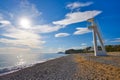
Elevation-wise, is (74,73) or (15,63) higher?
(74,73)

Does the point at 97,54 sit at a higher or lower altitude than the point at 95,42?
lower

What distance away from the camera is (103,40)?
4950cm

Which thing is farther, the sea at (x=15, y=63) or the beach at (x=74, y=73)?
the sea at (x=15, y=63)

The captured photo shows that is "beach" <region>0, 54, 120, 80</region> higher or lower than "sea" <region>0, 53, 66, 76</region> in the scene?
higher

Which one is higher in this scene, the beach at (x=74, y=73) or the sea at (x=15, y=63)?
the beach at (x=74, y=73)

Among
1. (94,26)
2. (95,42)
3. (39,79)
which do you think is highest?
(94,26)

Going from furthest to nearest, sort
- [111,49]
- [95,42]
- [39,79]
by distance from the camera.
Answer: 1. [111,49]
2. [95,42]
3. [39,79]

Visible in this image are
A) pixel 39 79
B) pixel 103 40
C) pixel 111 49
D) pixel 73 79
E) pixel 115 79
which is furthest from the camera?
pixel 111 49

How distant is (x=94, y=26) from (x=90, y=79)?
3598 cm

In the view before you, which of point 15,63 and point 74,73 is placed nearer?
point 74,73

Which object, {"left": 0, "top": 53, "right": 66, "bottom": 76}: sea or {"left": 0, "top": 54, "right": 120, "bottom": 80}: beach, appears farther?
{"left": 0, "top": 53, "right": 66, "bottom": 76}: sea

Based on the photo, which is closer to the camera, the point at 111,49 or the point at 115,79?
the point at 115,79

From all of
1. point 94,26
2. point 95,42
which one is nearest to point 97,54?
point 95,42

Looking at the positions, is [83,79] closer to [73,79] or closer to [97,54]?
[73,79]
